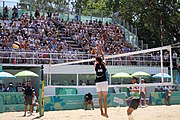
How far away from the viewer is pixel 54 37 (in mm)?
27672

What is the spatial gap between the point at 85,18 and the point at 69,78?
7.43 meters

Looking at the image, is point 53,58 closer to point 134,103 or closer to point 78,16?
point 78,16

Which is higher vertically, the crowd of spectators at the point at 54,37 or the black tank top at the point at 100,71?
the crowd of spectators at the point at 54,37

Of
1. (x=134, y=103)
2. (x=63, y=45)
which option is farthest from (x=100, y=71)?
(x=63, y=45)

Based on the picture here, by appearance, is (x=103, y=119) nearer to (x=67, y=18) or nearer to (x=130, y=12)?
(x=67, y=18)

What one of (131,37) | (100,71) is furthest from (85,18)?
(100,71)

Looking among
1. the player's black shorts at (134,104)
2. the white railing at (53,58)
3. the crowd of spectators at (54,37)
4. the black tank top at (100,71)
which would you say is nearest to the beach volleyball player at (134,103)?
the player's black shorts at (134,104)

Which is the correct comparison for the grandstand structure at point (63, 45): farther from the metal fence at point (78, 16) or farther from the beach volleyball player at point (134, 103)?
the beach volleyball player at point (134, 103)

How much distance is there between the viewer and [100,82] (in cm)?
1033

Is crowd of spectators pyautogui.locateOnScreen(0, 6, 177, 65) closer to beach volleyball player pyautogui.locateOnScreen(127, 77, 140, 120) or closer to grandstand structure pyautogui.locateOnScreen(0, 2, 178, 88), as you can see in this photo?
grandstand structure pyautogui.locateOnScreen(0, 2, 178, 88)

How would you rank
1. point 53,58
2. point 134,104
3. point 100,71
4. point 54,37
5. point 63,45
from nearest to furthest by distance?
point 100,71 < point 134,104 < point 53,58 < point 63,45 < point 54,37

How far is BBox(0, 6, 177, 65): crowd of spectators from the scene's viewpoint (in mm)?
24609

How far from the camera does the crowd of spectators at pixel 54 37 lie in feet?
80.7

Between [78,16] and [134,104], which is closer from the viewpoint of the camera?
[134,104]
